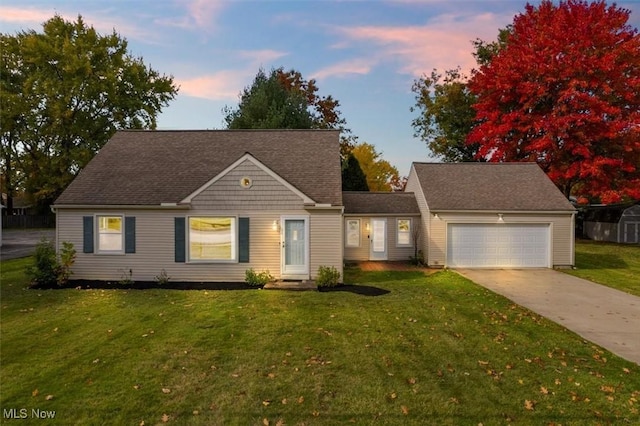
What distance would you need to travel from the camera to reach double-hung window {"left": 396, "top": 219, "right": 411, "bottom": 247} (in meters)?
19.3

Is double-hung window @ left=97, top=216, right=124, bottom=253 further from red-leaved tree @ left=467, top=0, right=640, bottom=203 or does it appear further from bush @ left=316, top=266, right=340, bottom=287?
red-leaved tree @ left=467, top=0, right=640, bottom=203

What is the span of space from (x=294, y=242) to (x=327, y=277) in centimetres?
170

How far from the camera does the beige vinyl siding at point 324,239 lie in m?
12.8

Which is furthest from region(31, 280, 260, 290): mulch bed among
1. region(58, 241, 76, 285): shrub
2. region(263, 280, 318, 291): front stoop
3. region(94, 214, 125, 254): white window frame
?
region(94, 214, 125, 254): white window frame

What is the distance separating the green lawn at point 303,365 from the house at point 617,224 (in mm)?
24447

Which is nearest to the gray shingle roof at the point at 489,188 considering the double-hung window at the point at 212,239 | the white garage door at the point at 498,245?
the white garage door at the point at 498,245

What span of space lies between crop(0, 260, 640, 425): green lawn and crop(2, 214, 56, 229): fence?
33.8 metres

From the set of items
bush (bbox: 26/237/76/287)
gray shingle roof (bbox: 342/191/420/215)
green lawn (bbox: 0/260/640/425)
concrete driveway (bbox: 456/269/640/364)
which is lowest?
concrete driveway (bbox: 456/269/640/364)

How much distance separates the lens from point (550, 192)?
17766 mm

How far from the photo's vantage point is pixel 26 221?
37.5 metres

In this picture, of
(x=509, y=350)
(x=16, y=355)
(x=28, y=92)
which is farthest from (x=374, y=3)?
(x=28, y=92)

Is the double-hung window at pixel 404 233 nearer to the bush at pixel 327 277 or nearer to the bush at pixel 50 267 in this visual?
the bush at pixel 327 277

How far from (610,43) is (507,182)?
46.5 feet

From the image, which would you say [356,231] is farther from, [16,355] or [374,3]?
[16,355]
